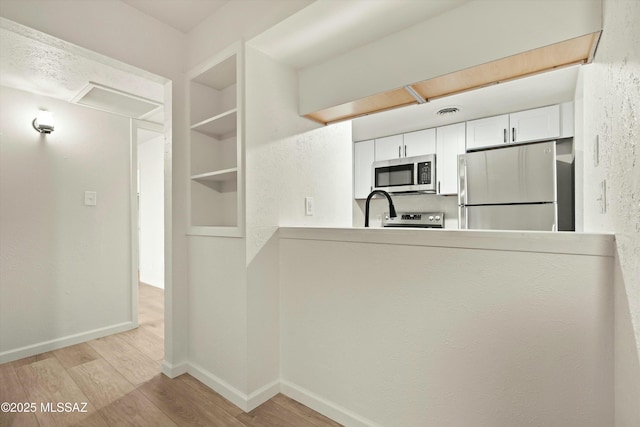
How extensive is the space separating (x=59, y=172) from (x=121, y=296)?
1.27m

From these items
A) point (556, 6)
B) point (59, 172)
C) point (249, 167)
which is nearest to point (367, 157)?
point (249, 167)

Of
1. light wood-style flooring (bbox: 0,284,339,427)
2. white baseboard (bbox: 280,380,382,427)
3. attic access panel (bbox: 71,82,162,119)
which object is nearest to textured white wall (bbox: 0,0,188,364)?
light wood-style flooring (bbox: 0,284,339,427)

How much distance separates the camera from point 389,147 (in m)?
4.07

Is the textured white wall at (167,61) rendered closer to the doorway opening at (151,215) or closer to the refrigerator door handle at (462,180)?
the doorway opening at (151,215)

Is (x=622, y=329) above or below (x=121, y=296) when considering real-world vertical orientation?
above

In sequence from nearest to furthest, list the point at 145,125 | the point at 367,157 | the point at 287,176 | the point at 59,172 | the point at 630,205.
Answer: the point at 630,205, the point at 287,176, the point at 59,172, the point at 145,125, the point at 367,157

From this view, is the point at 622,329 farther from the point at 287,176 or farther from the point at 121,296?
the point at 121,296

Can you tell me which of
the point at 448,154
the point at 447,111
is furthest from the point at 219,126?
the point at 448,154

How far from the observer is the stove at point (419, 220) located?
3.84 metres

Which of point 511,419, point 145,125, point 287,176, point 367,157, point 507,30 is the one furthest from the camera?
point 367,157

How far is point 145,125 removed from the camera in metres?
3.21

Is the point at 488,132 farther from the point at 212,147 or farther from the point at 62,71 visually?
the point at 62,71

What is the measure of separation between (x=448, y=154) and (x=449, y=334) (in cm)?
276

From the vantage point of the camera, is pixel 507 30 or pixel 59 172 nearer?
pixel 507 30
